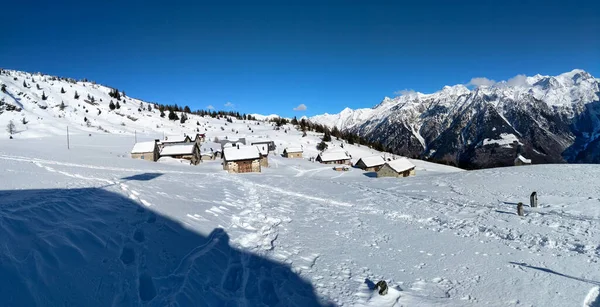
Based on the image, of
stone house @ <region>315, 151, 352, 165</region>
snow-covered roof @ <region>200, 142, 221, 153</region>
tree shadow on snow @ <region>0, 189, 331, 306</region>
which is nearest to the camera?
tree shadow on snow @ <region>0, 189, 331, 306</region>

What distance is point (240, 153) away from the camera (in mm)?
55500

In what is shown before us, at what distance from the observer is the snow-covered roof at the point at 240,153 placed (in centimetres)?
5447

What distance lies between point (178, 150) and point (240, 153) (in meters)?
16.5

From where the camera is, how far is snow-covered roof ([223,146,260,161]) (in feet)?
179

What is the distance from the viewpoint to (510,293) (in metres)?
10.1

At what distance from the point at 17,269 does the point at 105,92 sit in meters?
164

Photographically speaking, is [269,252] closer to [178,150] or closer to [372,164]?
[178,150]

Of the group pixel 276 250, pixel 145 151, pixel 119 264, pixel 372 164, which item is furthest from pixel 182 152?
pixel 119 264

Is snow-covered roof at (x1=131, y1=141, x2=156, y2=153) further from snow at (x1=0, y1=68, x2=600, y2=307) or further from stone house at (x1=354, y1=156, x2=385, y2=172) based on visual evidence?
stone house at (x1=354, y1=156, x2=385, y2=172)

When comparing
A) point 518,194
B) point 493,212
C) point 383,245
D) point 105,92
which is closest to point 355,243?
point 383,245

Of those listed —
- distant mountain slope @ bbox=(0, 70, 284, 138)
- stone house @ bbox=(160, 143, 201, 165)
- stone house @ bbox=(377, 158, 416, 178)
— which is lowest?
stone house @ bbox=(377, 158, 416, 178)

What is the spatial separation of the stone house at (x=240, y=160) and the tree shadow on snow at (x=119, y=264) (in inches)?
1571

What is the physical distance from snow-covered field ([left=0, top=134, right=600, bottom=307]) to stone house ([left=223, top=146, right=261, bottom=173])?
Answer: 3210 centimetres

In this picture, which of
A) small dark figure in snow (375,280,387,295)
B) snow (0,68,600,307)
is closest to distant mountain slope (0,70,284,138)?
snow (0,68,600,307)
